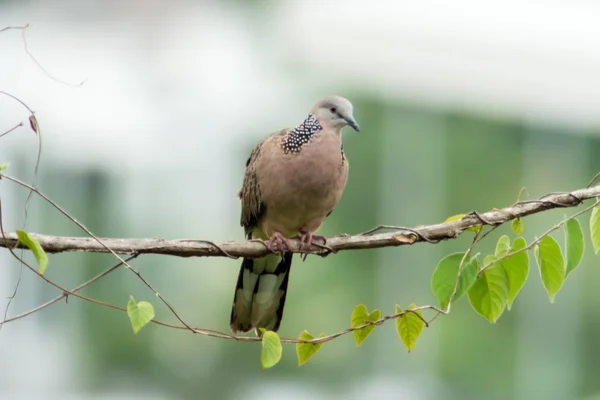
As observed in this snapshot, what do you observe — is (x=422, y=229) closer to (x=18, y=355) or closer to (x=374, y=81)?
(x=18, y=355)

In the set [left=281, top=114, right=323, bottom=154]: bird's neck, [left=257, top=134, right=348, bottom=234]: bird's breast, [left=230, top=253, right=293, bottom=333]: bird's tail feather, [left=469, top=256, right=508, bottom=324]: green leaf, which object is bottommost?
[left=230, top=253, right=293, bottom=333]: bird's tail feather

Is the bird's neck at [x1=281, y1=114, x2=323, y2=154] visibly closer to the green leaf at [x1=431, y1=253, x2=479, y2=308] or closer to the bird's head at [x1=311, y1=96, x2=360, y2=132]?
the bird's head at [x1=311, y1=96, x2=360, y2=132]

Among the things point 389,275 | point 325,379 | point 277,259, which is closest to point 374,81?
point 389,275

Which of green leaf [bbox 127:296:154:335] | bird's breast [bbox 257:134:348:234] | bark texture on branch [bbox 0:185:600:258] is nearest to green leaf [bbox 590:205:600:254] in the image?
bark texture on branch [bbox 0:185:600:258]

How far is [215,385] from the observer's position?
11.1 m

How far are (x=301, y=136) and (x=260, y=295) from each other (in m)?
0.67

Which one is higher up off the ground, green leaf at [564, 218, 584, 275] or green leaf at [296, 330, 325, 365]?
green leaf at [564, 218, 584, 275]

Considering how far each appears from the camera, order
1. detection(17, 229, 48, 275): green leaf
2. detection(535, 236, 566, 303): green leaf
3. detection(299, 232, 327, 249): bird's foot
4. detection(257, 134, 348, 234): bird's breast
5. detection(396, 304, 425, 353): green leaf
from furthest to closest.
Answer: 1. detection(257, 134, 348, 234): bird's breast
2. detection(299, 232, 327, 249): bird's foot
3. detection(396, 304, 425, 353): green leaf
4. detection(535, 236, 566, 303): green leaf
5. detection(17, 229, 48, 275): green leaf

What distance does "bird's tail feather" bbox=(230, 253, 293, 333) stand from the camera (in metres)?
3.83

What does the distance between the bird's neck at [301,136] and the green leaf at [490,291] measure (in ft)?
4.76

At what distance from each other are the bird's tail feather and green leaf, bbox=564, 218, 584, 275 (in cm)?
162

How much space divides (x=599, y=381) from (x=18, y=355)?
7625mm

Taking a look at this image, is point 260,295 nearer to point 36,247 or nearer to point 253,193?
point 253,193

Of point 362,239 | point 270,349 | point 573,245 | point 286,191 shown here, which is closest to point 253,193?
point 286,191
